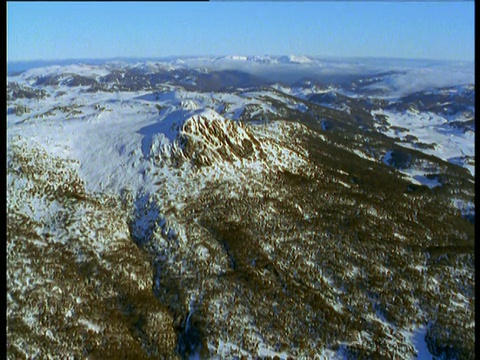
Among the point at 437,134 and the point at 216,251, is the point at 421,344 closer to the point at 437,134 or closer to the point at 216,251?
the point at 216,251

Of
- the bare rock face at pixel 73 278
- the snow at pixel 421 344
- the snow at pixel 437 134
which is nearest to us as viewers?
the bare rock face at pixel 73 278

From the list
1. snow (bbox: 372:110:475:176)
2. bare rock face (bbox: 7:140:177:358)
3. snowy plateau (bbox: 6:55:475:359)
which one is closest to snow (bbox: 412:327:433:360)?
snowy plateau (bbox: 6:55:475:359)

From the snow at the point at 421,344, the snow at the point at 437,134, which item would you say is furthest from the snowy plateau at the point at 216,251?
the snow at the point at 437,134

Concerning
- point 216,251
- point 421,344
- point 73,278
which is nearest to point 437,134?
point 421,344

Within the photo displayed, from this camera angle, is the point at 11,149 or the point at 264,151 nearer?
the point at 11,149

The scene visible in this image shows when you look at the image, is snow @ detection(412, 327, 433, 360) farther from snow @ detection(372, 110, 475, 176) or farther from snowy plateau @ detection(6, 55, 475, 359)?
snow @ detection(372, 110, 475, 176)

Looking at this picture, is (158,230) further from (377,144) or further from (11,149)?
(377,144)

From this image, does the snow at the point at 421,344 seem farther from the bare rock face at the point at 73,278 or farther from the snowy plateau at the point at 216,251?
the bare rock face at the point at 73,278
